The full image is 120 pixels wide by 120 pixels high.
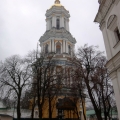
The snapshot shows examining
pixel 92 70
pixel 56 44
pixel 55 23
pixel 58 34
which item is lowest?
pixel 92 70

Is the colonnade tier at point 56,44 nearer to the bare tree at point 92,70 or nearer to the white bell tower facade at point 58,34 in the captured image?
the white bell tower facade at point 58,34

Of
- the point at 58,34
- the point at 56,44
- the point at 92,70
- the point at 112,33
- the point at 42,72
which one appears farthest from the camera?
the point at 58,34

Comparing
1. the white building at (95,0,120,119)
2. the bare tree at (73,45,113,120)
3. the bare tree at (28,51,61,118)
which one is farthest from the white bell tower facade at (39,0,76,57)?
the white building at (95,0,120,119)

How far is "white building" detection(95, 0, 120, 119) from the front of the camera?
10.2 metres

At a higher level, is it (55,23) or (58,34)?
Result: (55,23)

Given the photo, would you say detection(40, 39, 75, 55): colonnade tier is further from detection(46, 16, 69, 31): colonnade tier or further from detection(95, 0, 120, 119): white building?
detection(95, 0, 120, 119): white building

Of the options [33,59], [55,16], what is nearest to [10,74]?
[33,59]

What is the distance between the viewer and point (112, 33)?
441 inches

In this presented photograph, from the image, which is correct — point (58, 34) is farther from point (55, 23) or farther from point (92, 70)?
point (92, 70)

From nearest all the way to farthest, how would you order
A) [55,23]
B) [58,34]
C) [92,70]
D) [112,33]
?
[112,33], [92,70], [58,34], [55,23]

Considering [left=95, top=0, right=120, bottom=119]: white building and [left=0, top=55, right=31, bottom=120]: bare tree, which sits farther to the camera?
[left=0, top=55, right=31, bottom=120]: bare tree

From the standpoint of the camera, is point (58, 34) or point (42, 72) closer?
point (42, 72)

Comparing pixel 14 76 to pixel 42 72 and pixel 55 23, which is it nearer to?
pixel 42 72

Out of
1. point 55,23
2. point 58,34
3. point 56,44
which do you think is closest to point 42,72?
point 56,44
